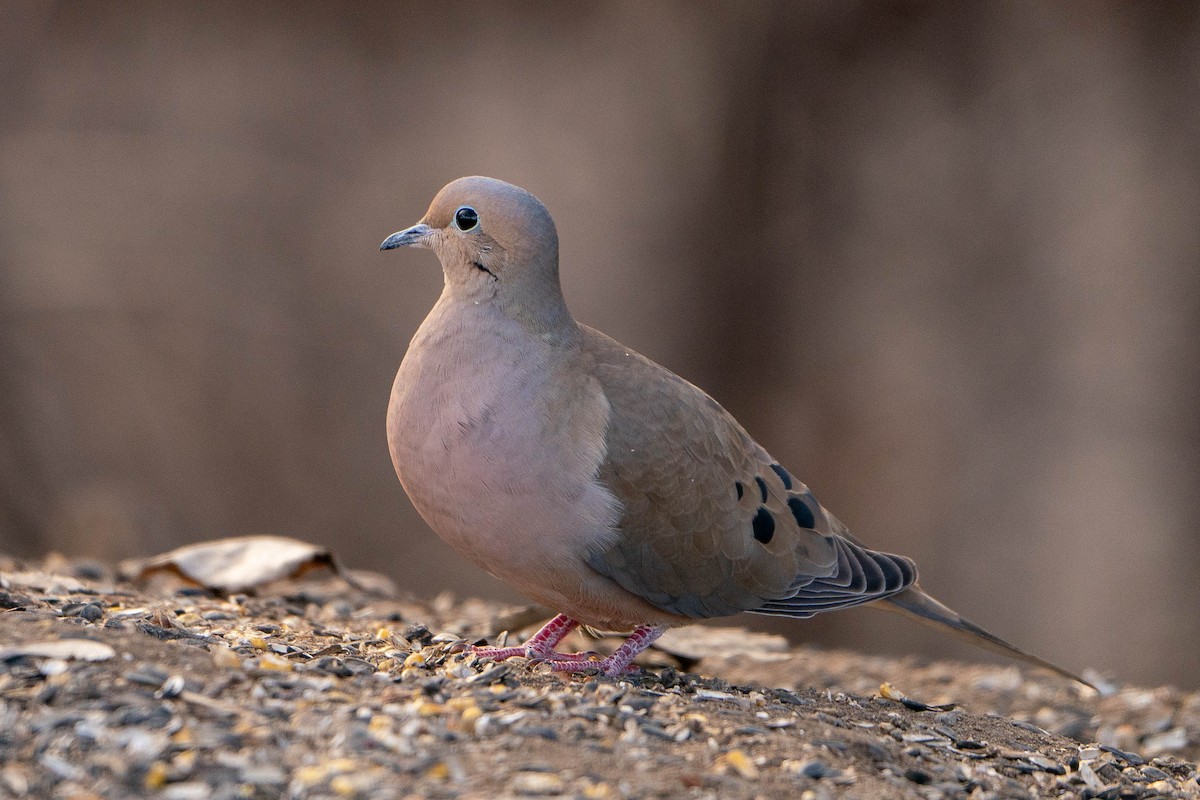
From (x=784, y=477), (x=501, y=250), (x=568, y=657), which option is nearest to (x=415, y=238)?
(x=501, y=250)

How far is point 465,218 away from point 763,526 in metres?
1.43

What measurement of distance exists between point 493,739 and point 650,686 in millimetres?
981

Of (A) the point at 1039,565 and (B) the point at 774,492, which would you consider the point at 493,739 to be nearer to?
(B) the point at 774,492

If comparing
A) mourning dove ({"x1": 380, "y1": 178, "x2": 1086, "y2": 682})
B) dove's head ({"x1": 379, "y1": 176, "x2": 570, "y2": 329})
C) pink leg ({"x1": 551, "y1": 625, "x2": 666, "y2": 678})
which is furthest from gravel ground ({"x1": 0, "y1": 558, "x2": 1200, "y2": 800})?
dove's head ({"x1": 379, "y1": 176, "x2": 570, "y2": 329})

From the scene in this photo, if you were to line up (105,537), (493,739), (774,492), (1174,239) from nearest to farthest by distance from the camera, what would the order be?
(493,739), (774,492), (1174,239), (105,537)

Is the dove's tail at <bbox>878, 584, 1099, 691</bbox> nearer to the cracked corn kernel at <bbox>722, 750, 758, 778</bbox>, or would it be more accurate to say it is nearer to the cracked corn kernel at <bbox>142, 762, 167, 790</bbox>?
the cracked corn kernel at <bbox>722, 750, 758, 778</bbox>

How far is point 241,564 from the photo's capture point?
4.77 m

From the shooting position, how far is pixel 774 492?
4.28 metres

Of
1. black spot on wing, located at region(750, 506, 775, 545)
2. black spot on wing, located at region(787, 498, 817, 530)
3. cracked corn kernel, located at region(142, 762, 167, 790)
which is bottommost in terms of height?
cracked corn kernel, located at region(142, 762, 167, 790)

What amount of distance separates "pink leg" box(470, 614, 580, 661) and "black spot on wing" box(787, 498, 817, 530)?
34.2 inches

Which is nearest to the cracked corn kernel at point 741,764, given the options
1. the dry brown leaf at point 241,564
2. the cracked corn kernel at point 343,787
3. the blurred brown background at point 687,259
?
the cracked corn kernel at point 343,787

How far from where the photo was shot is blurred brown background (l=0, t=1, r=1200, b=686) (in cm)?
798

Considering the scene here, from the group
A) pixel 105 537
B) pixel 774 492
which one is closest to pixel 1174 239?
pixel 774 492

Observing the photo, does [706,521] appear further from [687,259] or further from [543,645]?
[687,259]
